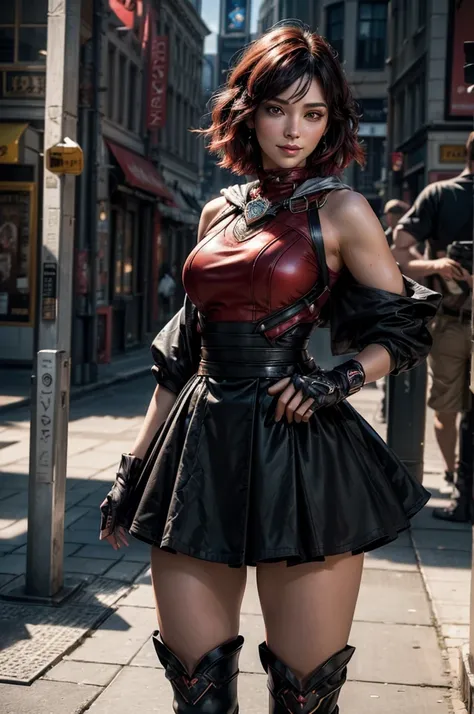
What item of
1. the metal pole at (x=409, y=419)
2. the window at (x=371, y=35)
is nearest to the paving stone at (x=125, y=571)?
the metal pole at (x=409, y=419)

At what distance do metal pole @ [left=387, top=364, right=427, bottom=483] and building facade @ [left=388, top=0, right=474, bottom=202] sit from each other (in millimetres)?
13994

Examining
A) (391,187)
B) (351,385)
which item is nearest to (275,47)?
(351,385)

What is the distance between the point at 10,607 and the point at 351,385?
2663mm


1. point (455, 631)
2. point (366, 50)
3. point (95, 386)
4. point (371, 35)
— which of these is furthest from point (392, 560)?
point (366, 50)

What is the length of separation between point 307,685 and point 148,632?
197 cm

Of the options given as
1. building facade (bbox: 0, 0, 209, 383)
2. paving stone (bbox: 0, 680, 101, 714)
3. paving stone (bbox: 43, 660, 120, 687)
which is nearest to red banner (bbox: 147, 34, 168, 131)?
building facade (bbox: 0, 0, 209, 383)

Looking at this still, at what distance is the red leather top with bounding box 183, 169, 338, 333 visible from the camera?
2322 millimetres

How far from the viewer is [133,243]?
25.7 m

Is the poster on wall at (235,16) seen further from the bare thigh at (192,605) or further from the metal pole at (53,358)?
the bare thigh at (192,605)

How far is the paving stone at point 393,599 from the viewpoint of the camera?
436cm

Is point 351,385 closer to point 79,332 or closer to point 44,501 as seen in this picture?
point 44,501

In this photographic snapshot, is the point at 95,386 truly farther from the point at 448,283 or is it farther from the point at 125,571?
the point at 125,571

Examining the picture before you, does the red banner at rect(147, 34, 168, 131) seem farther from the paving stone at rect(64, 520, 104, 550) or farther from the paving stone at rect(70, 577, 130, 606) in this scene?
the paving stone at rect(70, 577, 130, 606)

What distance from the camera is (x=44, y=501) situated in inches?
176
